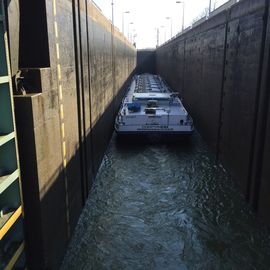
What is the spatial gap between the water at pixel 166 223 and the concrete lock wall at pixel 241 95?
1.83 ft

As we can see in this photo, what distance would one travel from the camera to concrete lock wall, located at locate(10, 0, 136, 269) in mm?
4164

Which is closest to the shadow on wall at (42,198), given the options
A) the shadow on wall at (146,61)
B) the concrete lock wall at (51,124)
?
the concrete lock wall at (51,124)

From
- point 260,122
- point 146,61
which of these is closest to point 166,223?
point 260,122

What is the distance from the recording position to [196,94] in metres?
14.8

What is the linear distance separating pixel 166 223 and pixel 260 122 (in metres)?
2.68

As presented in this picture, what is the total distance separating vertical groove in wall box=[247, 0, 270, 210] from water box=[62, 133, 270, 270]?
674 mm

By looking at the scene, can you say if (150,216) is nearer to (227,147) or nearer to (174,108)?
(227,147)

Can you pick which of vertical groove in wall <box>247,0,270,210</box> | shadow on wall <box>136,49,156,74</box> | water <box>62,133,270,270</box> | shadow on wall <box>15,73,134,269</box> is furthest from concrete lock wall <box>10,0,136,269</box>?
shadow on wall <box>136,49,156,74</box>

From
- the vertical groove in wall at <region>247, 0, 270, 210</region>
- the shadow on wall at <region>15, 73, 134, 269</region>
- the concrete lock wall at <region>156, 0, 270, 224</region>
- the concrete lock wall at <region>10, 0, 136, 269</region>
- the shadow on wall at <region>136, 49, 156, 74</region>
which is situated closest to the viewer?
the shadow on wall at <region>15, 73, 134, 269</region>

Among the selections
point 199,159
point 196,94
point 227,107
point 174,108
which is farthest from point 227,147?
point 196,94

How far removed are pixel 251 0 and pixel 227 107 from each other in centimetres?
282

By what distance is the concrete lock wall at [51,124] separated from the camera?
416 cm

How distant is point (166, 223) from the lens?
7000mm

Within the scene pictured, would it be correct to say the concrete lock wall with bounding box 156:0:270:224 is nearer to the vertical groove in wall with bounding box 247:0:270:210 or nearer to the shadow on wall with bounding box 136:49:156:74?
the vertical groove in wall with bounding box 247:0:270:210
